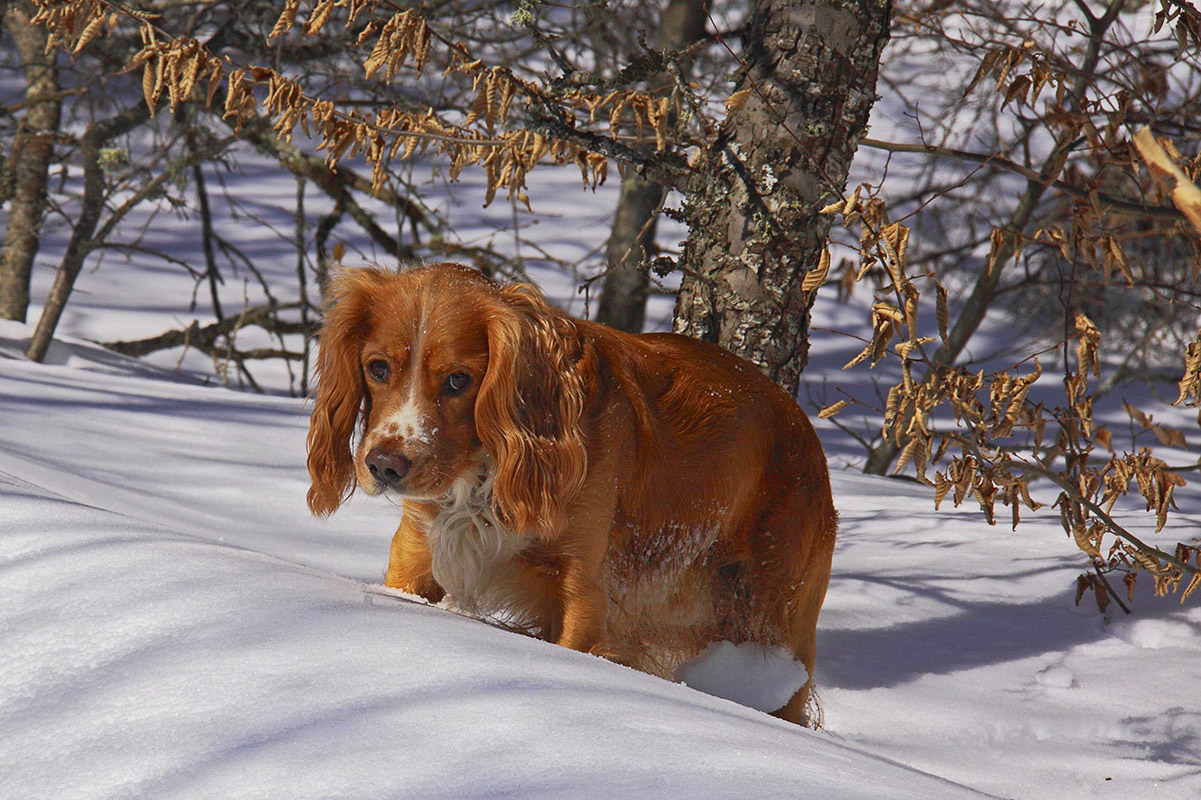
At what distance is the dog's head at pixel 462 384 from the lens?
189 cm

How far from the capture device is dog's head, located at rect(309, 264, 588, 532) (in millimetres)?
1887

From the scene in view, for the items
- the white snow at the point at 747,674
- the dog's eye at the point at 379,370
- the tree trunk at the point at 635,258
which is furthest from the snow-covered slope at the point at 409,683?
the tree trunk at the point at 635,258

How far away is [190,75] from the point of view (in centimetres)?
295

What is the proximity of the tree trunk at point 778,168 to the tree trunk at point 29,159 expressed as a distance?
456 centimetres

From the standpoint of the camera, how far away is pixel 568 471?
1929 mm

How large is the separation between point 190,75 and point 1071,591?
9.87 feet

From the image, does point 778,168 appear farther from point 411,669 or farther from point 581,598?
point 411,669

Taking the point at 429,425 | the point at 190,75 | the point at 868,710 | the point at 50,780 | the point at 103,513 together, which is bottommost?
the point at 868,710

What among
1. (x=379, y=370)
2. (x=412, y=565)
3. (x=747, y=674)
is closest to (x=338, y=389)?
(x=379, y=370)

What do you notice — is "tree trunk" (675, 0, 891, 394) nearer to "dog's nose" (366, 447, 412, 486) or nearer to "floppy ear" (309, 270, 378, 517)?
"floppy ear" (309, 270, 378, 517)

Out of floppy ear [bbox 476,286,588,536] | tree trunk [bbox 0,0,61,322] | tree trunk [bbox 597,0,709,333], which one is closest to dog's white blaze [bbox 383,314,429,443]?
floppy ear [bbox 476,286,588,536]

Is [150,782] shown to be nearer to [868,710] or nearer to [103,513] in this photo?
[103,513]

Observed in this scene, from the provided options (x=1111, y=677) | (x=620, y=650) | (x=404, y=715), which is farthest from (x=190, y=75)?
(x=1111, y=677)

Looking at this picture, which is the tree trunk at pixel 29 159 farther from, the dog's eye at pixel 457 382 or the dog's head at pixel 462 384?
the dog's eye at pixel 457 382
